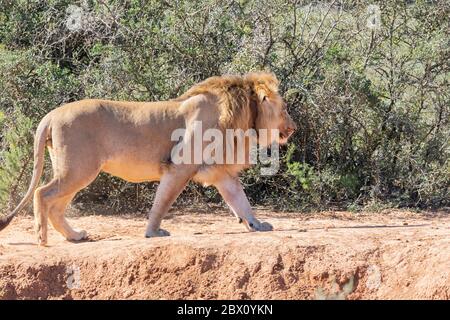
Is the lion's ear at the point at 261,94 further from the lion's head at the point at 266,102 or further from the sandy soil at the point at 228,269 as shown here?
the sandy soil at the point at 228,269

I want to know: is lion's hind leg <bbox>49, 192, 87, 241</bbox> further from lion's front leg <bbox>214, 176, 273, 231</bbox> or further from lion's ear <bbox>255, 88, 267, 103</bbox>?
lion's ear <bbox>255, 88, 267, 103</bbox>

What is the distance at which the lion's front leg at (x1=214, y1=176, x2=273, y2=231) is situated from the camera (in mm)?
8438

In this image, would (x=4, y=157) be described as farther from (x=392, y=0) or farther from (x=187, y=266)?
(x=392, y=0)

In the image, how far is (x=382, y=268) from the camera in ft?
23.4

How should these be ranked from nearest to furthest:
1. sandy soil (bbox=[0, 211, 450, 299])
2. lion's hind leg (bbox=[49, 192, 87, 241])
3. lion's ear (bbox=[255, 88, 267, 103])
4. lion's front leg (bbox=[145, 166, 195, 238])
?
1. sandy soil (bbox=[0, 211, 450, 299])
2. lion's front leg (bbox=[145, 166, 195, 238])
3. lion's hind leg (bbox=[49, 192, 87, 241])
4. lion's ear (bbox=[255, 88, 267, 103])

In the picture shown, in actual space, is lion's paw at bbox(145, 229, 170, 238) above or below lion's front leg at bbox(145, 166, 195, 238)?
below

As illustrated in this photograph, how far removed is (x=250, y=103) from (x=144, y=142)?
1069mm

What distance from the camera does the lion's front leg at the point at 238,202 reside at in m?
8.44

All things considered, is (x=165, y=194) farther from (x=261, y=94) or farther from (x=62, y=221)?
(x=261, y=94)

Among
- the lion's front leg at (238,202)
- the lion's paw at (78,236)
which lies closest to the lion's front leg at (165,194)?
the lion's front leg at (238,202)

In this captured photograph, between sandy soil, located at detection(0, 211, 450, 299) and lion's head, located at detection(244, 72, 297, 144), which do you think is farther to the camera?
lion's head, located at detection(244, 72, 297, 144)

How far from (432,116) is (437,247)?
14.7 ft

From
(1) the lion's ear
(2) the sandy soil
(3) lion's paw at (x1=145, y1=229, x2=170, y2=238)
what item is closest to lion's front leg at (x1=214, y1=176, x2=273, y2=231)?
(3) lion's paw at (x1=145, y1=229, x2=170, y2=238)

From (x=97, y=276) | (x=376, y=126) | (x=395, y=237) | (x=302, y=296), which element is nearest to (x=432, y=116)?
(x=376, y=126)
